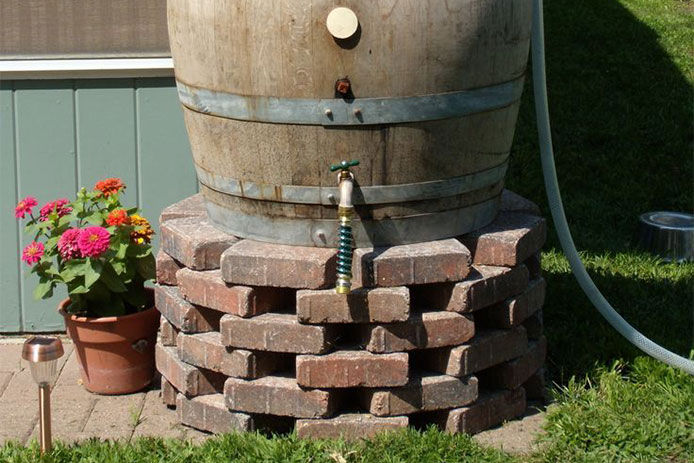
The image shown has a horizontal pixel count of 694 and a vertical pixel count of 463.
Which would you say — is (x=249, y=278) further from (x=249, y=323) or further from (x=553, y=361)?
(x=553, y=361)

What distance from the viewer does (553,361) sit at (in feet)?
14.6

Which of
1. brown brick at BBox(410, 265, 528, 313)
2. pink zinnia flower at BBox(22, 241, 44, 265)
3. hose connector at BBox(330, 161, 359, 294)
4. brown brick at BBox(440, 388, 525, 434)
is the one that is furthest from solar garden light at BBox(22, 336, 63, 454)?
brown brick at BBox(440, 388, 525, 434)

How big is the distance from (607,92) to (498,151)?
3.98 meters

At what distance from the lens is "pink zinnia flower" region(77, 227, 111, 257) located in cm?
402

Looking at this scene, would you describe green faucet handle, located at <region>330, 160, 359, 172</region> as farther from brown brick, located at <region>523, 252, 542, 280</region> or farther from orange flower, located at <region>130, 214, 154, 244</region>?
orange flower, located at <region>130, 214, 154, 244</region>

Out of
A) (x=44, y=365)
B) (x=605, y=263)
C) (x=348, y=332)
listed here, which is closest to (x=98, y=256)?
(x=44, y=365)

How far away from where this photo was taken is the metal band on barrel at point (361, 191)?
12.0 feet

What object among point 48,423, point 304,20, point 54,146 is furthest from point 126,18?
point 48,423

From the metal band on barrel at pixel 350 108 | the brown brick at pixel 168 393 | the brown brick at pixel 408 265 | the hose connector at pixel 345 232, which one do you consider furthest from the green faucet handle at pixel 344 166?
the brown brick at pixel 168 393

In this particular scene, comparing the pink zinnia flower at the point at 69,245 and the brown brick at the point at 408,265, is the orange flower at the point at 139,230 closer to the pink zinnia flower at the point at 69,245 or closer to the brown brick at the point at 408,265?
the pink zinnia flower at the point at 69,245

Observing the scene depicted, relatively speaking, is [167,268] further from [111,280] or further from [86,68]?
[86,68]

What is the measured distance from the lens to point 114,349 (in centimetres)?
429

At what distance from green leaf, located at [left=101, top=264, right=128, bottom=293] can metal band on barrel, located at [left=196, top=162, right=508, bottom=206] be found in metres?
0.61

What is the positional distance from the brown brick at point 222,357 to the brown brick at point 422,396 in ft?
1.10
